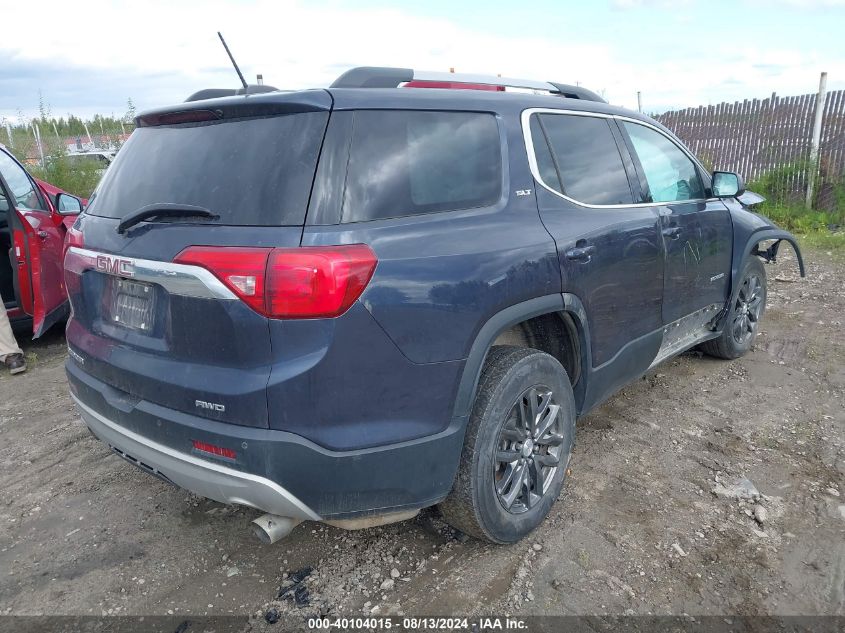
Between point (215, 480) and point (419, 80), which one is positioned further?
point (419, 80)

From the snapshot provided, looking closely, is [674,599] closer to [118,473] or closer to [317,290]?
[317,290]

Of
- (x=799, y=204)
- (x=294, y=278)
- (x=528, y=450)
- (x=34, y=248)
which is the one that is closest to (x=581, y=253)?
(x=528, y=450)

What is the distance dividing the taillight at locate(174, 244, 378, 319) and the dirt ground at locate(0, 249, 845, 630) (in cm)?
123

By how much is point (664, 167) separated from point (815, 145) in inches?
331

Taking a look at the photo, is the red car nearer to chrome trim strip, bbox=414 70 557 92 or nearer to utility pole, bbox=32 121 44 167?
chrome trim strip, bbox=414 70 557 92

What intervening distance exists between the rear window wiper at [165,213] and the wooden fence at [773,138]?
1113cm

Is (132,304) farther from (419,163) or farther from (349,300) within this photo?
(419,163)

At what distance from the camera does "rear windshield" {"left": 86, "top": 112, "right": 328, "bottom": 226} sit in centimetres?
204

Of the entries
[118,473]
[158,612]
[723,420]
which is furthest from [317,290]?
[723,420]

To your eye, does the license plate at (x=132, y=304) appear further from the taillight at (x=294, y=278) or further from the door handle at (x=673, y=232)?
the door handle at (x=673, y=232)

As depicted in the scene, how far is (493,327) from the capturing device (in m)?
2.36

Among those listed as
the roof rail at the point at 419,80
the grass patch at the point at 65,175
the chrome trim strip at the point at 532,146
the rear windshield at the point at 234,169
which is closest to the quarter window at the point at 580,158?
the chrome trim strip at the point at 532,146

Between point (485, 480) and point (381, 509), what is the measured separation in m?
0.45

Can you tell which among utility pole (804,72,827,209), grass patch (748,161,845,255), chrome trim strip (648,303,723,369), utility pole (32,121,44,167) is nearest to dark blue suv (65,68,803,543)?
chrome trim strip (648,303,723,369)
